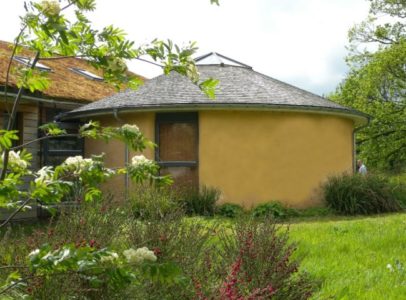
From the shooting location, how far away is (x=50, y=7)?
8.73ft

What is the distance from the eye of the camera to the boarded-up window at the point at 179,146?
14516 millimetres

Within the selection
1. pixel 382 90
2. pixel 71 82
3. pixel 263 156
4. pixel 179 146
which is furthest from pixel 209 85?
pixel 382 90

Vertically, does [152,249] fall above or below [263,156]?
below

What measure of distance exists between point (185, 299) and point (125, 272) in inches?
64.3

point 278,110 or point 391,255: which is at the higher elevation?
point 278,110

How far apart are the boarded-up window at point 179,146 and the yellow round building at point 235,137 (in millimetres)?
25

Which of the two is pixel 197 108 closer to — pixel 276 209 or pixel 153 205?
pixel 276 209

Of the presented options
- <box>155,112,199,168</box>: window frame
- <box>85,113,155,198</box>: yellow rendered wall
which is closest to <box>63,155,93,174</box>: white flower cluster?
<box>155,112,199,168</box>: window frame

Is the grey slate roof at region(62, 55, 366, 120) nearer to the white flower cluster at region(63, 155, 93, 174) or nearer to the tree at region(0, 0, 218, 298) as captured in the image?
the tree at region(0, 0, 218, 298)

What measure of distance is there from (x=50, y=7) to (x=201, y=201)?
11.3m

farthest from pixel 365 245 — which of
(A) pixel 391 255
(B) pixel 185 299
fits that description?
(B) pixel 185 299

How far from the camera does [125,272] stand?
7.55ft

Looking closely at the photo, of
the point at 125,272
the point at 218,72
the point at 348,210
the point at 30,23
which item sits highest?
the point at 218,72

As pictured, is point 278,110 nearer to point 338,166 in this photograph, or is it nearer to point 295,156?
point 295,156
